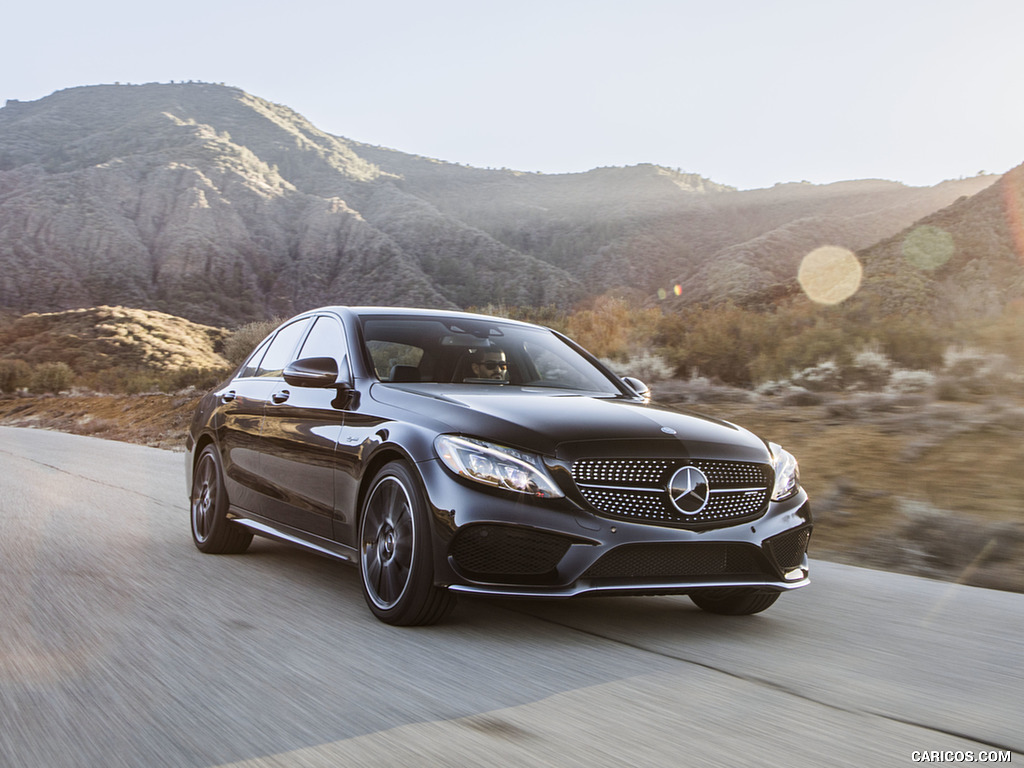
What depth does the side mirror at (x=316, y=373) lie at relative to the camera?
5.80 metres

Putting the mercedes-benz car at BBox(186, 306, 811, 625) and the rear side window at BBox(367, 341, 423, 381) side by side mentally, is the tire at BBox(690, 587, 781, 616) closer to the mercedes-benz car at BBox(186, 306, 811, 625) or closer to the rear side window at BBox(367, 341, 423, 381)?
the mercedes-benz car at BBox(186, 306, 811, 625)

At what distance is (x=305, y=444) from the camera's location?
601 centimetres

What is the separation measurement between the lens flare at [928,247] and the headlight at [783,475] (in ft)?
93.6

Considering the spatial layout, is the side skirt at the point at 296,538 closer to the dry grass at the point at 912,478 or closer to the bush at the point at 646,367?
the dry grass at the point at 912,478

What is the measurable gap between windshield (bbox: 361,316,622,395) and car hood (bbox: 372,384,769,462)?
17.6 inches

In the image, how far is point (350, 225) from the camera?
7188cm

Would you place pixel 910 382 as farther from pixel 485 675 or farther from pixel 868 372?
pixel 485 675

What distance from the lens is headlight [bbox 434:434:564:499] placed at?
4594 millimetres

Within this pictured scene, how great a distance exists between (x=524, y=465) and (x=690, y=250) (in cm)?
6682

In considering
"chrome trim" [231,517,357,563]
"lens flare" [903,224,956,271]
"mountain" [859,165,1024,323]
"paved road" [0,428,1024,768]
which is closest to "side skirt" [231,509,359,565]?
"chrome trim" [231,517,357,563]

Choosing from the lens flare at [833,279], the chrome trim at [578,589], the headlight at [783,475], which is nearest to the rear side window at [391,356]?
the chrome trim at [578,589]

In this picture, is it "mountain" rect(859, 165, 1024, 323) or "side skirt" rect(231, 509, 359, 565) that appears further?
"mountain" rect(859, 165, 1024, 323)

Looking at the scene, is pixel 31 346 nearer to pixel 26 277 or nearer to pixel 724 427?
pixel 26 277
